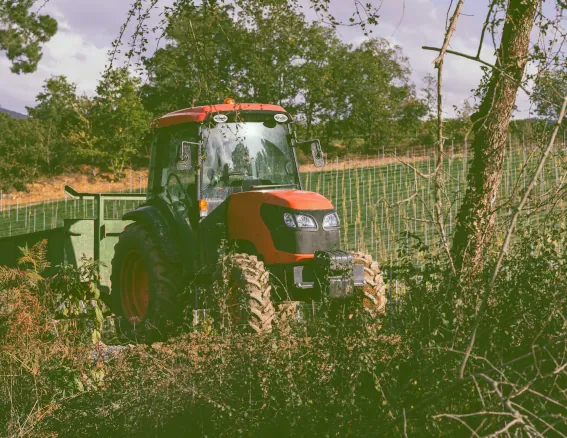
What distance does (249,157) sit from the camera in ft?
27.5

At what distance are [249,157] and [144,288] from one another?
6.70ft

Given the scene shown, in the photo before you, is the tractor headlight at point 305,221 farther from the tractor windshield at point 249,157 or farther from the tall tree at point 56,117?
the tall tree at point 56,117

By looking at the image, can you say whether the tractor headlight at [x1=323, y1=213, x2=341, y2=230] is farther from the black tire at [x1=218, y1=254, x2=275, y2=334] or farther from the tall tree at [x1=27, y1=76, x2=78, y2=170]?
the tall tree at [x1=27, y1=76, x2=78, y2=170]

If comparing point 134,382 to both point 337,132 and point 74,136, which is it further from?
point 337,132

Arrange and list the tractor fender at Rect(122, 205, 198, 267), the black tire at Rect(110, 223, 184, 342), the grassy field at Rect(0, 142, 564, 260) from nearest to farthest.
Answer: the grassy field at Rect(0, 142, 564, 260) → the black tire at Rect(110, 223, 184, 342) → the tractor fender at Rect(122, 205, 198, 267)

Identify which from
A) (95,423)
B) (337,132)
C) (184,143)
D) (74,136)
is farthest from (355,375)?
(337,132)

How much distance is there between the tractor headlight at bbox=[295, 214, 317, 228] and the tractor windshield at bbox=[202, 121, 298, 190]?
1.71ft

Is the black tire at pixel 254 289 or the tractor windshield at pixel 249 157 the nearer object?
the black tire at pixel 254 289

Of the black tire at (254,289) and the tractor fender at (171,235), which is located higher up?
the tractor fender at (171,235)

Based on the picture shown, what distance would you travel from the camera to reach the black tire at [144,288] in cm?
845

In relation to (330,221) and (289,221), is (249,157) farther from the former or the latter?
(330,221)

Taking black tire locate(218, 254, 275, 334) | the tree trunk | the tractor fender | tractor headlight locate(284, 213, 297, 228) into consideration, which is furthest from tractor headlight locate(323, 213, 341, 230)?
the tree trunk

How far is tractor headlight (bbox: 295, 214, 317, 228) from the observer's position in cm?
816

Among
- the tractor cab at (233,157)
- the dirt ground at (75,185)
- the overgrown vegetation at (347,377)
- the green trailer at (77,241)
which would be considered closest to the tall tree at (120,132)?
the dirt ground at (75,185)
